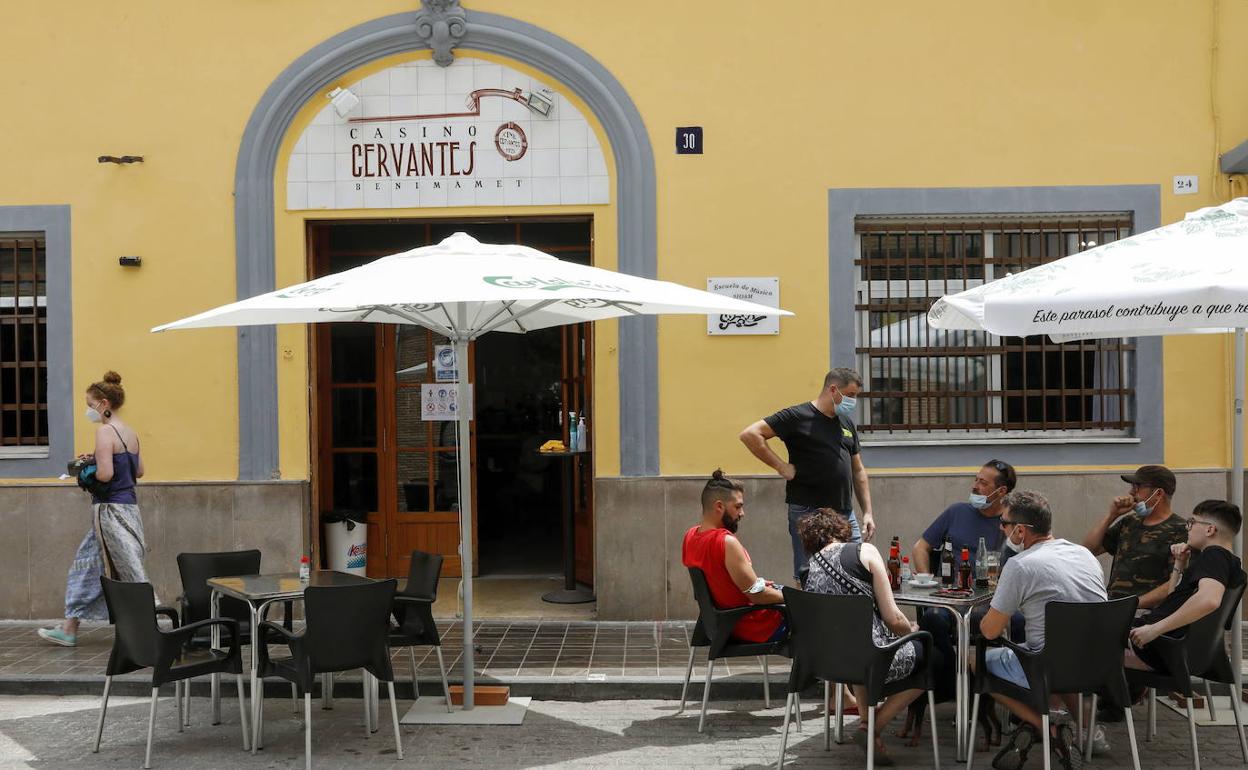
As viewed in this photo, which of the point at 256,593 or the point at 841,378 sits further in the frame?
the point at 841,378

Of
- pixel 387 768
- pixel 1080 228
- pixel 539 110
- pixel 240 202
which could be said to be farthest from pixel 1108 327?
pixel 240 202

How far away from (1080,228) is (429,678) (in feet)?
18.2

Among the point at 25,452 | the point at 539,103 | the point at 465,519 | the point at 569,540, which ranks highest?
the point at 539,103

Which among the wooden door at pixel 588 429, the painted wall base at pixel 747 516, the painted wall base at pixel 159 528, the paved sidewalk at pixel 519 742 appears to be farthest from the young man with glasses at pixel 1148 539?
the painted wall base at pixel 159 528

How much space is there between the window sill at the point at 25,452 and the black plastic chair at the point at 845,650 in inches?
236

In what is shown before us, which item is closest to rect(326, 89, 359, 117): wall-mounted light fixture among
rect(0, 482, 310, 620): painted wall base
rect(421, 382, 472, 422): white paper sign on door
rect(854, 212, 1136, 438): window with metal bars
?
rect(421, 382, 472, 422): white paper sign on door

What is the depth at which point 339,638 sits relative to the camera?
18.5 feet

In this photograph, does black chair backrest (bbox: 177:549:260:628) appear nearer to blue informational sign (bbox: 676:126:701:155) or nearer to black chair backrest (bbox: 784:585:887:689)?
black chair backrest (bbox: 784:585:887:689)

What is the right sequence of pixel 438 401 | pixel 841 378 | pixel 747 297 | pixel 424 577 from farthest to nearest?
pixel 438 401 → pixel 747 297 → pixel 841 378 → pixel 424 577

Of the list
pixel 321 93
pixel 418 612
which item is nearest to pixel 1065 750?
pixel 418 612

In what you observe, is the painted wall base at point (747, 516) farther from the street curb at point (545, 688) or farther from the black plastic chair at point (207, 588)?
the black plastic chair at point (207, 588)

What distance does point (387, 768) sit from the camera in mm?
5566

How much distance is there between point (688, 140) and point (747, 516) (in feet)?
8.89

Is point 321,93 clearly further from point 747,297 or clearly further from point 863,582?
point 863,582
